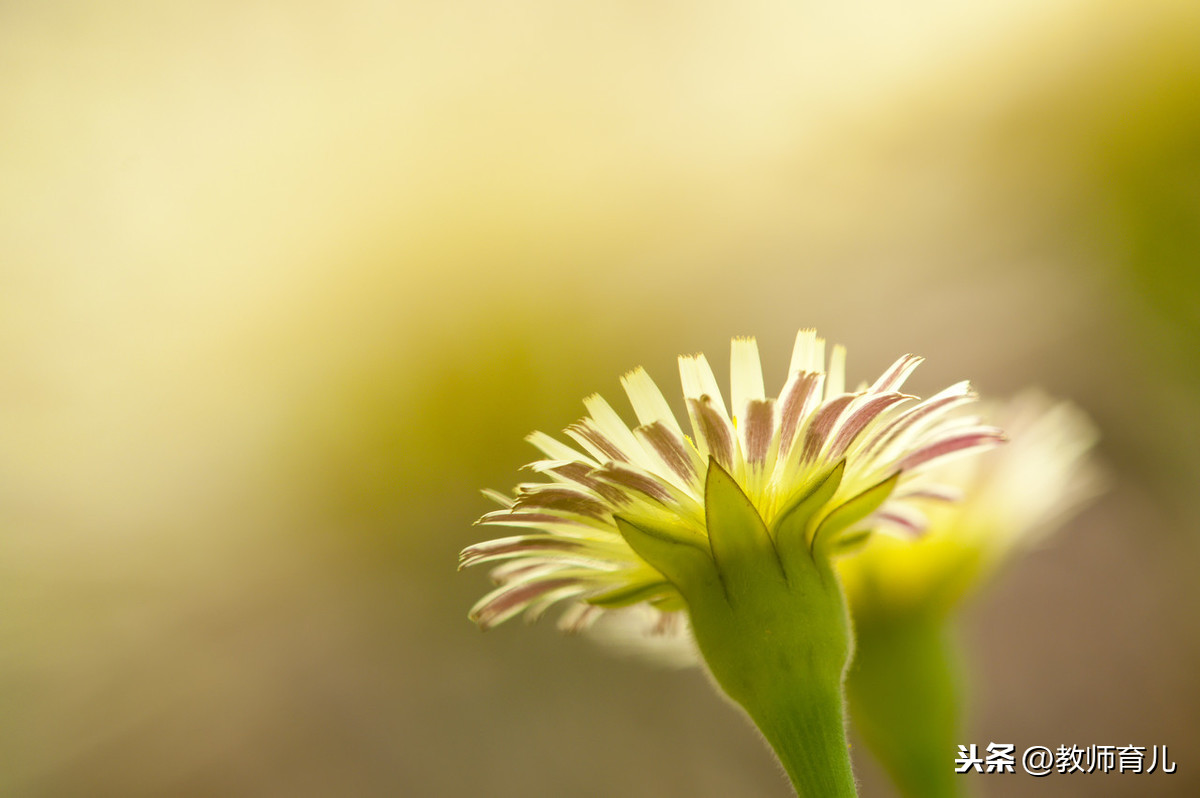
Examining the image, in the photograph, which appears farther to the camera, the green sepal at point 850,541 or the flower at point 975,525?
the flower at point 975,525

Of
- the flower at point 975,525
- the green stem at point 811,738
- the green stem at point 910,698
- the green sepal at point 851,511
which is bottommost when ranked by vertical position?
the green stem at point 910,698

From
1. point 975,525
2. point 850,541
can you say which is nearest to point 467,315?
point 975,525

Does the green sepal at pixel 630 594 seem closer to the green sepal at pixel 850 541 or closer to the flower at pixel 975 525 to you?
the green sepal at pixel 850 541

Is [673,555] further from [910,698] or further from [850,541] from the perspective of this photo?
[910,698]

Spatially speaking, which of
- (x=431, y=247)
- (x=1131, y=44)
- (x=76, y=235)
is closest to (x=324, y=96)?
(x=431, y=247)

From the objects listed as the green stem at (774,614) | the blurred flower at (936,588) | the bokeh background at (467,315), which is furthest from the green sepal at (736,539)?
the bokeh background at (467,315)

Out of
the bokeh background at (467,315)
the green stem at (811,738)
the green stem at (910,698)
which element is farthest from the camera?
the bokeh background at (467,315)

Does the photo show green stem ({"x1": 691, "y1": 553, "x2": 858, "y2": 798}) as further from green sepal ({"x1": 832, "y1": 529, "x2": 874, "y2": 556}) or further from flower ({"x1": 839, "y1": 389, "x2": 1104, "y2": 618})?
flower ({"x1": 839, "y1": 389, "x2": 1104, "y2": 618})

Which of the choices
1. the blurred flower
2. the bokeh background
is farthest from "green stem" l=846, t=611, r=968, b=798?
the bokeh background

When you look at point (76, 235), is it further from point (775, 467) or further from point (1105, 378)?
point (1105, 378)
